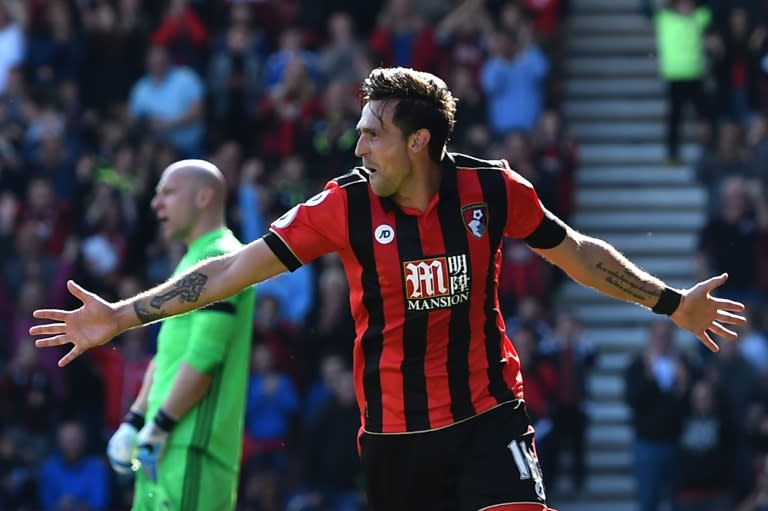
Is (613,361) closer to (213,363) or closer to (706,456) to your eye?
(706,456)

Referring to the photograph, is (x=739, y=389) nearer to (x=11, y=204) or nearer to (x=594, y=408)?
(x=594, y=408)

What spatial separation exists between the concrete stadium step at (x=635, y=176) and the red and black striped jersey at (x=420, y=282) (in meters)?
10.9

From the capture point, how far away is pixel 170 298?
6.37m

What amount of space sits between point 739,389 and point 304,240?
893cm

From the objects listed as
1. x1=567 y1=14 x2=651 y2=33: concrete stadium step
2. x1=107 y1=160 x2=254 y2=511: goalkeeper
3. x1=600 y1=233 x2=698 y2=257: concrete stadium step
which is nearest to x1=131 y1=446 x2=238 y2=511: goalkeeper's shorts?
x1=107 y1=160 x2=254 y2=511: goalkeeper

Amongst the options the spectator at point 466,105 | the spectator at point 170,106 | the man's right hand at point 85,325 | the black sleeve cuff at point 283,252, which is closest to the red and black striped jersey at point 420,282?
the black sleeve cuff at point 283,252

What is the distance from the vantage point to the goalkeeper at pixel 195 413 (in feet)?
25.7

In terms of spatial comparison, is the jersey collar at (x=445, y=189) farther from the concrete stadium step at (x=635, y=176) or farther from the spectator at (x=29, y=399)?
the concrete stadium step at (x=635, y=176)

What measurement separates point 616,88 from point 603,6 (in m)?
1.20

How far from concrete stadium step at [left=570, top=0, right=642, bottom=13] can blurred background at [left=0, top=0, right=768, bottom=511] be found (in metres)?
0.05

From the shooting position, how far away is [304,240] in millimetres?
6359

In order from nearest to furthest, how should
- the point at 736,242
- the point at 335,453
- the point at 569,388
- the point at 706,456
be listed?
the point at 335,453, the point at 706,456, the point at 569,388, the point at 736,242

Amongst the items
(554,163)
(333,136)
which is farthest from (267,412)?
(554,163)

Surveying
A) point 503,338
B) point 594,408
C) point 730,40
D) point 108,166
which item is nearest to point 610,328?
point 594,408
